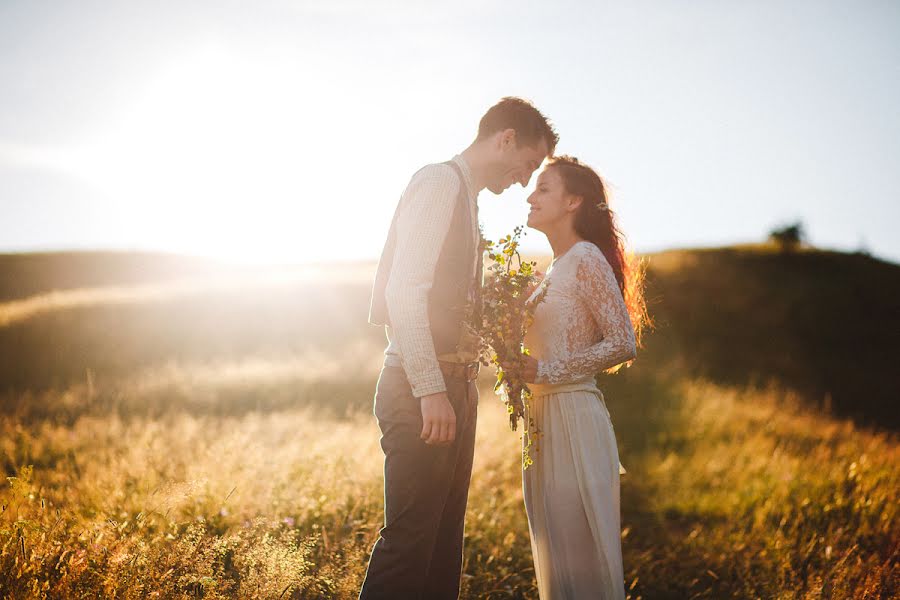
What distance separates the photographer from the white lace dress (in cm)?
313

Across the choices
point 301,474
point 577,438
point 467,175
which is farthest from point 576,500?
point 301,474

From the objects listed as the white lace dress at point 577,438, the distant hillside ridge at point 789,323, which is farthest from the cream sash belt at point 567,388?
the distant hillside ridge at point 789,323

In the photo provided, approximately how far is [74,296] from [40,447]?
579 inches

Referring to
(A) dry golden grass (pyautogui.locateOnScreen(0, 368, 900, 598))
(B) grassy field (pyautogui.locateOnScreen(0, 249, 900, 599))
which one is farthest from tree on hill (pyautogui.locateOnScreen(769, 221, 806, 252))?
(A) dry golden grass (pyautogui.locateOnScreen(0, 368, 900, 598))

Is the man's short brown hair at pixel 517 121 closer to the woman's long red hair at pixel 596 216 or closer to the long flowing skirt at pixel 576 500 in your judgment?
the woman's long red hair at pixel 596 216

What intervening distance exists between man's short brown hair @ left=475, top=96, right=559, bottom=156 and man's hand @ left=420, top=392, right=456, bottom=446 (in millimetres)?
1367

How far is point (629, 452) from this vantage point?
351 inches

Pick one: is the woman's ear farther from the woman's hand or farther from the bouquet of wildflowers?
the woman's hand

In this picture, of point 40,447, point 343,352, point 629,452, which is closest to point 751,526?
point 629,452

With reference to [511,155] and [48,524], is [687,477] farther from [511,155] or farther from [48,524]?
[48,524]

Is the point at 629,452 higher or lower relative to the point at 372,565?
lower

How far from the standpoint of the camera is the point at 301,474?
504 centimetres

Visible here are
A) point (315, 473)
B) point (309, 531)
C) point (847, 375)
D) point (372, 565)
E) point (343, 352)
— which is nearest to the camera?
point (372, 565)

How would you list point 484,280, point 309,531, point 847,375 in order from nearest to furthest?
point 484,280 < point 309,531 < point 847,375
